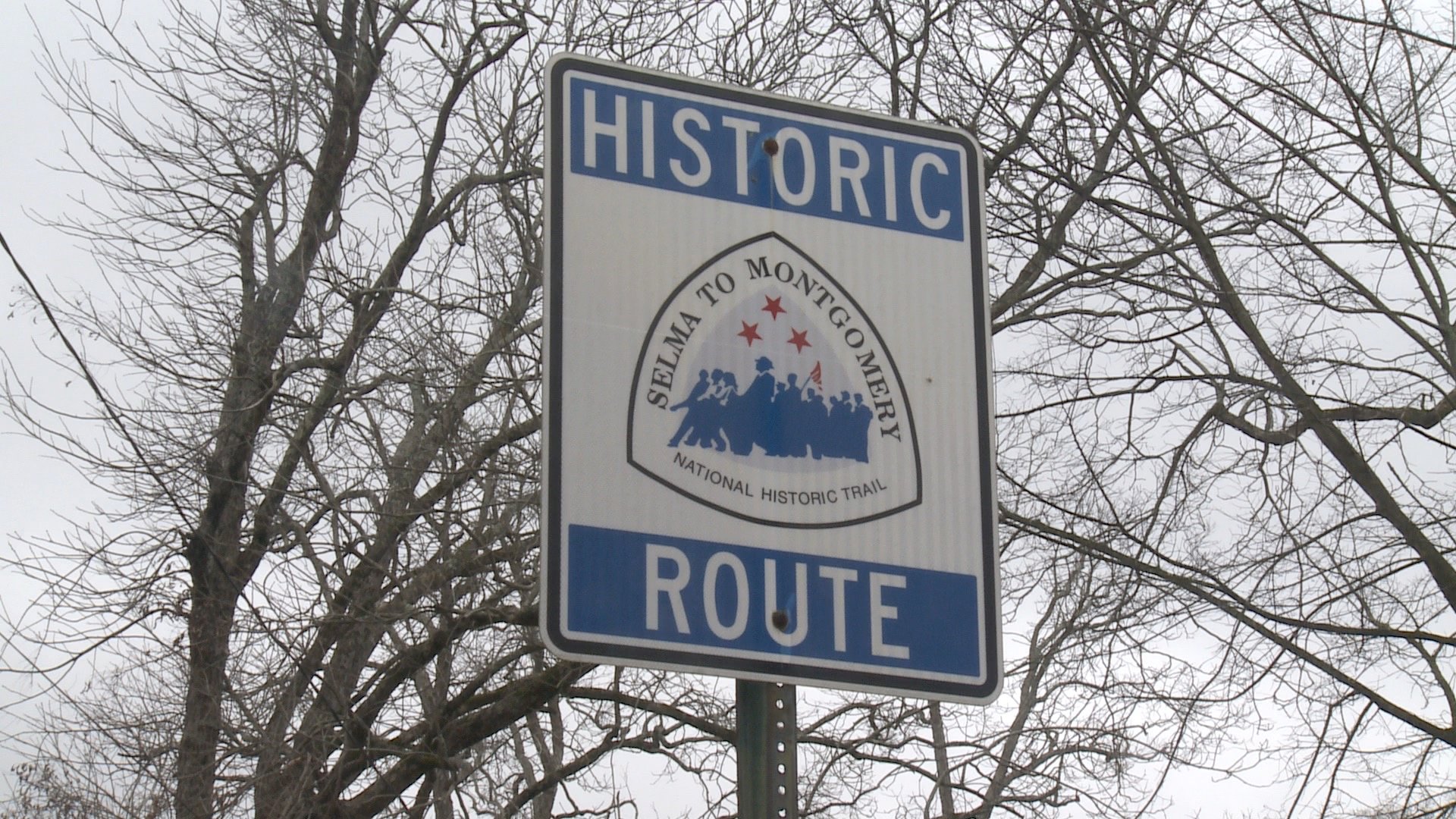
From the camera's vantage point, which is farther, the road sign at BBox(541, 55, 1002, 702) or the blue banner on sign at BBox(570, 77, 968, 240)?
the blue banner on sign at BBox(570, 77, 968, 240)

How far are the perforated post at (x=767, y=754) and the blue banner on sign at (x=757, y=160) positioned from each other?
56 centimetres

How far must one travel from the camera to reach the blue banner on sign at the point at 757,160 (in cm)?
193

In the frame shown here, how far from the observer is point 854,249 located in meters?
1.98

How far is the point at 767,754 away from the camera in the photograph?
1.83 meters

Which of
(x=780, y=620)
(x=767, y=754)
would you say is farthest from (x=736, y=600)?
(x=767, y=754)

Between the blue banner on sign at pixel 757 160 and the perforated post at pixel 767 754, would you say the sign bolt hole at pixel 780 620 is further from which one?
the blue banner on sign at pixel 757 160

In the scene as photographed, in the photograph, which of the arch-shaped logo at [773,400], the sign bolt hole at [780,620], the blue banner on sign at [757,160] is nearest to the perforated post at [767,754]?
the sign bolt hole at [780,620]

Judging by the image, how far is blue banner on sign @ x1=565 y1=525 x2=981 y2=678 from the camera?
1729mm

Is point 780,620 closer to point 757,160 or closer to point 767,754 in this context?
point 767,754

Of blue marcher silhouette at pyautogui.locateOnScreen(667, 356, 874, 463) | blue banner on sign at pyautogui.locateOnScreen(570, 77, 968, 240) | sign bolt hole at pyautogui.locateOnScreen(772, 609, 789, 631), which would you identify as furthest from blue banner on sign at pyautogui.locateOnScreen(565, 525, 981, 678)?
blue banner on sign at pyautogui.locateOnScreen(570, 77, 968, 240)

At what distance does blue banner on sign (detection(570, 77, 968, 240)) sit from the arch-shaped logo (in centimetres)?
9

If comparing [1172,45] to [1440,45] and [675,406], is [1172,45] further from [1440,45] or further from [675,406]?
[675,406]

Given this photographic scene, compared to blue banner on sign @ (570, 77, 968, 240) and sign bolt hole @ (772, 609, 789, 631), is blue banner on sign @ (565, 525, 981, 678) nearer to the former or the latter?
sign bolt hole @ (772, 609, 789, 631)

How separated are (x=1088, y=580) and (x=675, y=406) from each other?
16.3 ft
